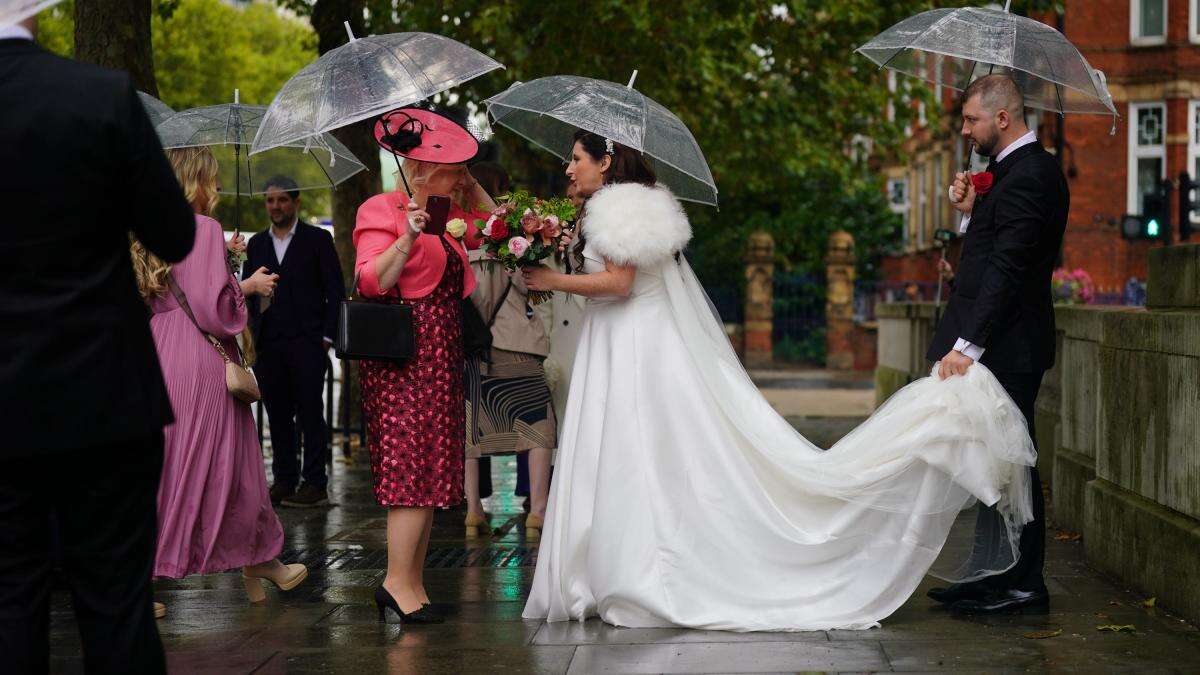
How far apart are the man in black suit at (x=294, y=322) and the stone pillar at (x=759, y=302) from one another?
24406 mm

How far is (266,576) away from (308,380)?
3.64m

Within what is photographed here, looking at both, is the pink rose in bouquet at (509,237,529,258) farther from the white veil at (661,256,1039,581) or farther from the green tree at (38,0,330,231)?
the green tree at (38,0,330,231)

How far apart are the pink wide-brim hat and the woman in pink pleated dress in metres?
0.84

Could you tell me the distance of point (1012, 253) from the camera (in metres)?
6.44

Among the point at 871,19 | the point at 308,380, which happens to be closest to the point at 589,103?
the point at 308,380

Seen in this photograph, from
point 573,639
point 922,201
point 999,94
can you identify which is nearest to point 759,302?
point 922,201

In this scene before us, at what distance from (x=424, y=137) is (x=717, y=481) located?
1.86 metres

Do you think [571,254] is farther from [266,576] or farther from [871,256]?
[871,256]

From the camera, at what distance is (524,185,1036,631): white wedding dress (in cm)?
630

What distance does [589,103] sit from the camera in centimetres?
693

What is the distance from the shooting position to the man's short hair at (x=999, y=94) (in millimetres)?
6613

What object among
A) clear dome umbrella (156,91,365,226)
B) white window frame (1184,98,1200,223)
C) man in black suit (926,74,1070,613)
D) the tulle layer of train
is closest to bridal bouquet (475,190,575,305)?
the tulle layer of train

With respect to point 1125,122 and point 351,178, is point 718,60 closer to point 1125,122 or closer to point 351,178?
point 351,178

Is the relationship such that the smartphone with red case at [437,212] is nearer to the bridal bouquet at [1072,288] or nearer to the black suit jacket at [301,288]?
the black suit jacket at [301,288]
